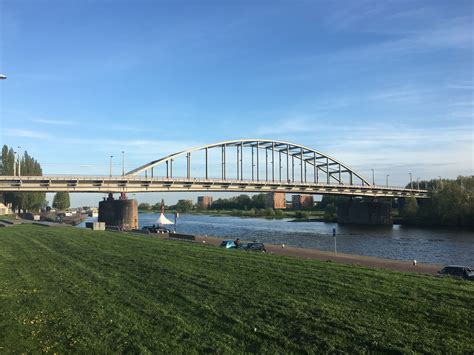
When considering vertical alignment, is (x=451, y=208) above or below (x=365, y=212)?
above

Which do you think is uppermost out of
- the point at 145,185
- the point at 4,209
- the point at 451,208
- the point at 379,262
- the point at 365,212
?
the point at 145,185

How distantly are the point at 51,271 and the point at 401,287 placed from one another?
39.2 feet

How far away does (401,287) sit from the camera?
42.7 feet

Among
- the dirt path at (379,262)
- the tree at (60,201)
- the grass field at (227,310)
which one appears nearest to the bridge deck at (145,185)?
the dirt path at (379,262)

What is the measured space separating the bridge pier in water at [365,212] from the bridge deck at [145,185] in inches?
292

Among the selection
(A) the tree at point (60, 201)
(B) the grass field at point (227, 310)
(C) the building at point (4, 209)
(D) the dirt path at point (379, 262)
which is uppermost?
(A) the tree at point (60, 201)

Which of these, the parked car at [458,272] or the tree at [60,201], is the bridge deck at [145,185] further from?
the tree at [60,201]

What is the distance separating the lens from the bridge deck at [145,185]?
66.4 metres

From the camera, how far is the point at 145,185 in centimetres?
7694

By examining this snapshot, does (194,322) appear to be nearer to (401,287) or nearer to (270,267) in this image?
(401,287)

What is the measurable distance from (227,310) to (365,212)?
10522 centimetres

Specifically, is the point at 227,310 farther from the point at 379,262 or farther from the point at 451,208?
the point at 451,208

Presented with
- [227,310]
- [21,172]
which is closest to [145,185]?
[21,172]

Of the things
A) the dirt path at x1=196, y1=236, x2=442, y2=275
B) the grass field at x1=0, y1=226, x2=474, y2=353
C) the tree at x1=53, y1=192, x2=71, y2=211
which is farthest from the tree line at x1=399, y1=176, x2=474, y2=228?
the tree at x1=53, y1=192, x2=71, y2=211
